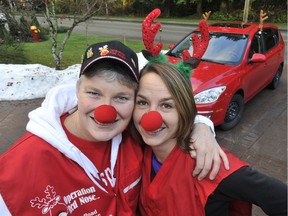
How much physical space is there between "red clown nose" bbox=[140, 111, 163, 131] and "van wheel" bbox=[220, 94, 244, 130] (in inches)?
134

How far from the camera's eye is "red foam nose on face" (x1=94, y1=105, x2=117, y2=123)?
1535 millimetres

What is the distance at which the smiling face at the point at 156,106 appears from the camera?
67.6 inches

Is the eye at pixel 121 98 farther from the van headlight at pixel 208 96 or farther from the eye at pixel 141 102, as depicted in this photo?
the van headlight at pixel 208 96

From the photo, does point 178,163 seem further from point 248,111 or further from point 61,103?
point 248,111

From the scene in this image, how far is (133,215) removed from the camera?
72.9 inches

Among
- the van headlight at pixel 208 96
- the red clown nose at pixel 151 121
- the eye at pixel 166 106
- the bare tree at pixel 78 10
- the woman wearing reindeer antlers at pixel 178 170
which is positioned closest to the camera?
the woman wearing reindeer antlers at pixel 178 170

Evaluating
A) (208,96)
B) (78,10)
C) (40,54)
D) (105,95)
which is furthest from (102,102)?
(40,54)

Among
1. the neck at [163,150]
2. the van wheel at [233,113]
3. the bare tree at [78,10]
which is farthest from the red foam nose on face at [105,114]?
the bare tree at [78,10]

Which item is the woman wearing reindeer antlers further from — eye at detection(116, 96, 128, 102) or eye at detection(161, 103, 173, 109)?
eye at detection(116, 96, 128, 102)

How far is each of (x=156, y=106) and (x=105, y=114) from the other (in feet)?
1.11

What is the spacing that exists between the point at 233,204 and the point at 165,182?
0.47 meters

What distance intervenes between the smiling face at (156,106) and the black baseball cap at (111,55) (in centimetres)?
9

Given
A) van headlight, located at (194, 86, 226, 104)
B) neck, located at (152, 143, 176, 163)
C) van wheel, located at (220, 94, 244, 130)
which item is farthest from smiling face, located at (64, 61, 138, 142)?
van wheel, located at (220, 94, 244, 130)

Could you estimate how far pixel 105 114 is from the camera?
1533 millimetres
